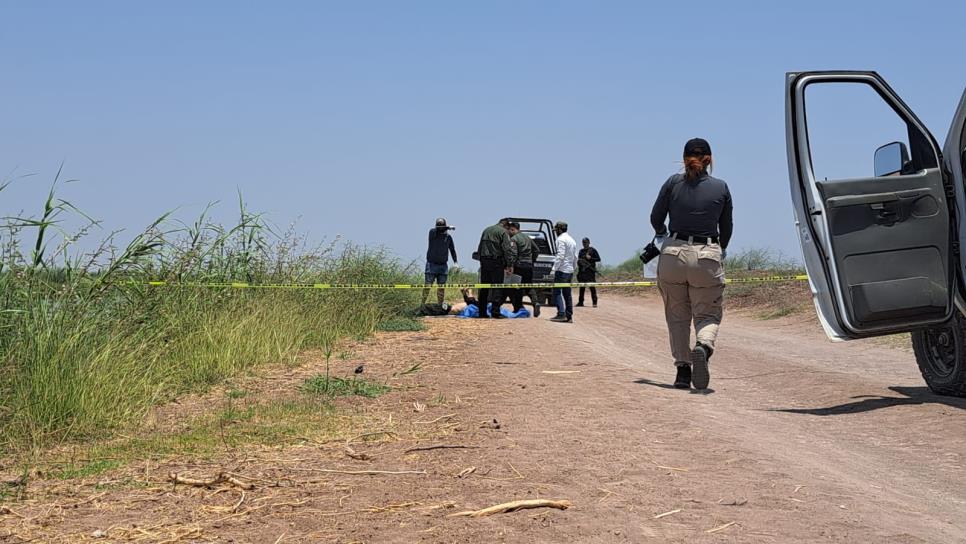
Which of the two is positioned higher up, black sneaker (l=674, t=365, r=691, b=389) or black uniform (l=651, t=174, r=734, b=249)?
black uniform (l=651, t=174, r=734, b=249)

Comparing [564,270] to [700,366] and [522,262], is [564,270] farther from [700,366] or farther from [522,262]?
[700,366]

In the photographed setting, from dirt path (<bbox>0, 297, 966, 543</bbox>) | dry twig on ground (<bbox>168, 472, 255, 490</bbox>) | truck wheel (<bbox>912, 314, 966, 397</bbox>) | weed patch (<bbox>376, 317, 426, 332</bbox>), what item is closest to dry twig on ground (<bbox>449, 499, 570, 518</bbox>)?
dirt path (<bbox>0, 297, 966, 543</bbox>)

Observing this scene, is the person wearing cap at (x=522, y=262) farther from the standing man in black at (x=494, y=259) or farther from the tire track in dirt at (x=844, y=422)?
the tire track in dirt at (x=844, y=422)

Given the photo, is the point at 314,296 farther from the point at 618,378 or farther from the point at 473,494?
the point at 473,494

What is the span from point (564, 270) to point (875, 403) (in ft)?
36.0

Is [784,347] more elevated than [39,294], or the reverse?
[39,294]

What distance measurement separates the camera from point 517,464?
5.61 m

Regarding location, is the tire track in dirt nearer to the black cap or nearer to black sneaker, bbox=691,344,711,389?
black sneaker, bbox=691,344,711,389

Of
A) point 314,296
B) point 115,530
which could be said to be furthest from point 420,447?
point 314,296

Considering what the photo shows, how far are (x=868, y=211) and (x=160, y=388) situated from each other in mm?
5590

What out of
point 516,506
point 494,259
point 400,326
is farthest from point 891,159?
point 494,259

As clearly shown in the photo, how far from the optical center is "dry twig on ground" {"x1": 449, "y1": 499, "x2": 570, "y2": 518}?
14.9ft

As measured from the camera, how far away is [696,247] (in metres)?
8.80

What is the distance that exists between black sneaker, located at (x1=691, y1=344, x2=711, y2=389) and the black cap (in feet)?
5.24
